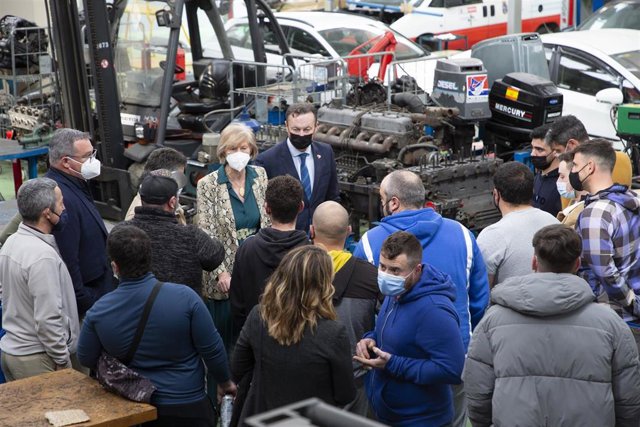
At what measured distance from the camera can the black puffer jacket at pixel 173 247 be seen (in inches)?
208

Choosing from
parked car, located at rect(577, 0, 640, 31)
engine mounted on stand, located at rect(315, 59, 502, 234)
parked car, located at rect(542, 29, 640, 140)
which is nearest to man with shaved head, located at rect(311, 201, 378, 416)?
engine mounted on stand, located at rect(315, 59, 502, 234)

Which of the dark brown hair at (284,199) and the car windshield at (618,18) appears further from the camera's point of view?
the car windshield at (618,18)

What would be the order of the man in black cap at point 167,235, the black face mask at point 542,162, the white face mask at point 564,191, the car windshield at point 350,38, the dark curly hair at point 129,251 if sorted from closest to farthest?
the dark curly hair at point 129,251 < the man in black cap at point 167,235 < the white face mask at point 564,191 < the black face mask at point 542,162 < the car windshield at point 350,38

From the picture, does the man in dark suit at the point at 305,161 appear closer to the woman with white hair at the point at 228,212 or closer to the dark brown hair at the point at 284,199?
the woman with white hair at the point at 228,212

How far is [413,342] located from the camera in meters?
4.43

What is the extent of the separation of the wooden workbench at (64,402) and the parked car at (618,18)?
11.6 metres

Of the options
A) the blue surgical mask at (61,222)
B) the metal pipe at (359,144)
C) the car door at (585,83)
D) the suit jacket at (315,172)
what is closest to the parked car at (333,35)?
the car door at (585,83)

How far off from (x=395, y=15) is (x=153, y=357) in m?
18.0

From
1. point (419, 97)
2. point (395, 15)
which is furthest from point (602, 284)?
point (395, 15)

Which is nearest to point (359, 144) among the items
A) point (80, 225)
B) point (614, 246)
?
point (80, 225)

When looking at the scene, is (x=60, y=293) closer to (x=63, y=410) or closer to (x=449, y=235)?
(x=63, y=410)

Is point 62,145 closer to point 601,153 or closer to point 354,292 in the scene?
point 354,292

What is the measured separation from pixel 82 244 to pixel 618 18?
11060mm

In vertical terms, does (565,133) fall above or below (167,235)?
above
